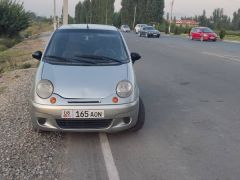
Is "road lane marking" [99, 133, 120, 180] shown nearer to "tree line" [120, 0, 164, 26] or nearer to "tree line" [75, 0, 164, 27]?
"tree line" [75, 0, 164, 27]

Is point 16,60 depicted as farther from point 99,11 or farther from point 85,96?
point 99,11

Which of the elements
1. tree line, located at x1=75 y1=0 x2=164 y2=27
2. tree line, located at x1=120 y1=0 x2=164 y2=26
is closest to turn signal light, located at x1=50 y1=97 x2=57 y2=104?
tree line, located at x1=75 y1=0 x2=164 y2=27

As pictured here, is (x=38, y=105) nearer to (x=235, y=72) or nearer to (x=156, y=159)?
(x=156, y=159)

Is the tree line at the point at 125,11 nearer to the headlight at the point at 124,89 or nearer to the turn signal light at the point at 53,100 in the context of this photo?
the headlight at the point at 124,89

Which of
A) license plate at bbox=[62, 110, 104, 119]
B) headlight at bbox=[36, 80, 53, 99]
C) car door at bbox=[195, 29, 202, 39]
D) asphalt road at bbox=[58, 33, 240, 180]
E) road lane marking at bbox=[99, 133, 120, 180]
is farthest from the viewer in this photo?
car door at bbox=[195, 29, 202, 39]

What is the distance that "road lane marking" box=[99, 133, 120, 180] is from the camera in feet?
14.6

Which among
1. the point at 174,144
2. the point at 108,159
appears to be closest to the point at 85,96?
the point at 108,159

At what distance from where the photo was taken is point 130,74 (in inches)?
230

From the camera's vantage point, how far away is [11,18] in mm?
38781

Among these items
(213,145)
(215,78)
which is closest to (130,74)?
(213,145)

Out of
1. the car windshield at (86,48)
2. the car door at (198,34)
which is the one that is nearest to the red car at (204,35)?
the car door at (198,34)

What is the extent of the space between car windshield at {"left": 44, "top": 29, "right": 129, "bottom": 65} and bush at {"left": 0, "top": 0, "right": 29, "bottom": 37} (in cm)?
3336

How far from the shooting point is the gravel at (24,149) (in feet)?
14.8

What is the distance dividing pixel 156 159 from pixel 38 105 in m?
1.78
